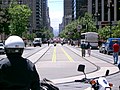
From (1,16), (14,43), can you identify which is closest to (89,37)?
(1,16)

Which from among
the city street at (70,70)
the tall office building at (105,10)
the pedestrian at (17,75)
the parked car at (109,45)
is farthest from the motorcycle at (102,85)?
the tall office building at (105,10)

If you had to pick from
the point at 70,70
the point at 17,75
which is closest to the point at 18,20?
the point at 70,70

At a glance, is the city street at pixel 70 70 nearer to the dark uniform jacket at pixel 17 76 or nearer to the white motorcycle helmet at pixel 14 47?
the white motorcycle helmet at pixel 14 47

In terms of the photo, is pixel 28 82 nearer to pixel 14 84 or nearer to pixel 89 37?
pixel 14 84

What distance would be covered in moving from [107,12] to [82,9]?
4035 cm

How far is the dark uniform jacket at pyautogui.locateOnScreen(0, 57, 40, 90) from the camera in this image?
4.87 metres

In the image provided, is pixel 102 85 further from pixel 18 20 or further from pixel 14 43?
pixel 18 20

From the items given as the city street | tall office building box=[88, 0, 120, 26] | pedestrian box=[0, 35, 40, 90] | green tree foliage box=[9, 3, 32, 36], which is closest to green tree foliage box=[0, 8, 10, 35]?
green tree foliage box=[9, 3, 32, 36]

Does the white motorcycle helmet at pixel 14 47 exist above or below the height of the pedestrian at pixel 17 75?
above

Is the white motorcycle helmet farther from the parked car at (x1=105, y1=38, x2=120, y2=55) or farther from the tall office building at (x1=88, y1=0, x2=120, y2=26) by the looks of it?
the tall office building at (x1=88, y1=0, x2=120, y2=26)

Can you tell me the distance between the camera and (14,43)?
16.8 ft

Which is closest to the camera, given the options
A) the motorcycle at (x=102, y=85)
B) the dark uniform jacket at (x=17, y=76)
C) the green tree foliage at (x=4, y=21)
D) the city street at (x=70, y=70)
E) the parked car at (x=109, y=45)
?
the dark uniform jacket at (x=17, y=76)

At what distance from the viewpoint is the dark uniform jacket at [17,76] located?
487 cm

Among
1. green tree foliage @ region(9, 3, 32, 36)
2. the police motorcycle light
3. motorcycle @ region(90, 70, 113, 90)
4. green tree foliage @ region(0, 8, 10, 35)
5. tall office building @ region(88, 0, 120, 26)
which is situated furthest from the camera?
tall office building @ region(88, 0, 120, 26)
